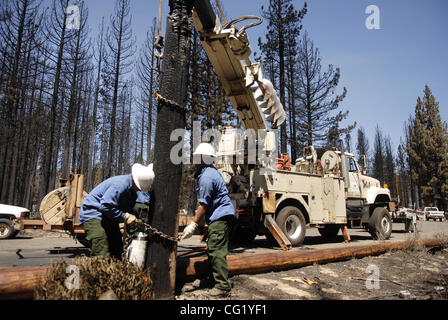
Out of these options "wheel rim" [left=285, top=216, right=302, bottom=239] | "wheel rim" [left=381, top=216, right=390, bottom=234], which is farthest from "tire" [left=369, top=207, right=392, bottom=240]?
"wheel rim" [left=285, top=216, right=302, bottom=239]

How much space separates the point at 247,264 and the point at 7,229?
10718 mm

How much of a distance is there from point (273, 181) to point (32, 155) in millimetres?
25671

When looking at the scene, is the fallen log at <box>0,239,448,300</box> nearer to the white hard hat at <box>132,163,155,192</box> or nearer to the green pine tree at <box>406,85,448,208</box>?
the white hard hat at <box>132,163,155,192</box>

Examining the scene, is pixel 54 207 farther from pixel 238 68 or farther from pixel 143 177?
pixel 238 68

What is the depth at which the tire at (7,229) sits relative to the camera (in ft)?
36.4

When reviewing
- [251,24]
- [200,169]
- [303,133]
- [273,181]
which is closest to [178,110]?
[200,169]

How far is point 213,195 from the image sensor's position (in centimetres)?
419

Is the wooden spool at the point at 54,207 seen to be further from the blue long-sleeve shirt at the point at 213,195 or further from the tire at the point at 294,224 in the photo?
the tire at the point at 294,224

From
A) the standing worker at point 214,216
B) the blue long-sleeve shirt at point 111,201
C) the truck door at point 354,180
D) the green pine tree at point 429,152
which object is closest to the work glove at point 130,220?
the blue long-sleeve shirt at point 111,201

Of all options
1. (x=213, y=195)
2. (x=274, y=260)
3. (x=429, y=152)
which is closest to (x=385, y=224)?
(x=274, y=260)

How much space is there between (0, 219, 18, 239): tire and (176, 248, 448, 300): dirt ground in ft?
33.5

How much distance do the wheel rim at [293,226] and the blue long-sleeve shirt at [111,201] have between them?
203 inches

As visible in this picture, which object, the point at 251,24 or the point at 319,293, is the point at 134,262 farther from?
the point at 251,24

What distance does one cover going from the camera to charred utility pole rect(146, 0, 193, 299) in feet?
11.6
